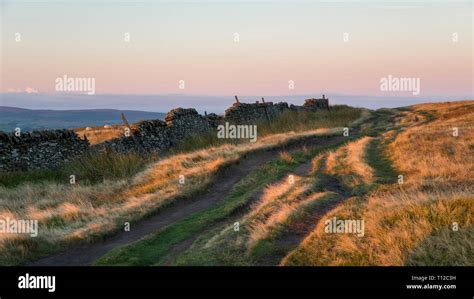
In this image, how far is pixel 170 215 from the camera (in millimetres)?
14453

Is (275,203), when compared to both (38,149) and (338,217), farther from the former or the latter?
(38,149)

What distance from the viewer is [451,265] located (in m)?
7.84

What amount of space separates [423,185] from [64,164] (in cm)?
1852

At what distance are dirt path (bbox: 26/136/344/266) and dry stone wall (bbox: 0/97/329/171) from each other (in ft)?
26.3

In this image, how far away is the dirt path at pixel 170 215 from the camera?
11398 mm

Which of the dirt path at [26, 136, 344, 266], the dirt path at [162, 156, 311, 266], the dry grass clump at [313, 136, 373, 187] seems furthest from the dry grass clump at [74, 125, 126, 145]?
the dirt path at [162, 156, 311, 266]

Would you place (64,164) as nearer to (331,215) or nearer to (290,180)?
(290,180)

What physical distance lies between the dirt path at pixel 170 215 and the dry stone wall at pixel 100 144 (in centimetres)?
801

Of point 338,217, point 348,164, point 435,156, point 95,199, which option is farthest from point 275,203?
point 435,156

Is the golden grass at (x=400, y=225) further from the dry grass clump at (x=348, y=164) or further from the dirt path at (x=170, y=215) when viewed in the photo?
the dirt path at (x=170, y=215)

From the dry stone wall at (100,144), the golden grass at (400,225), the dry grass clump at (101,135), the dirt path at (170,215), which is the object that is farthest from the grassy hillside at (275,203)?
the dry grass clump at (101,135)

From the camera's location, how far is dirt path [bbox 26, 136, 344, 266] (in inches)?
449

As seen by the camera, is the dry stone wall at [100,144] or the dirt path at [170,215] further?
the dry stone wall at [100,144]
